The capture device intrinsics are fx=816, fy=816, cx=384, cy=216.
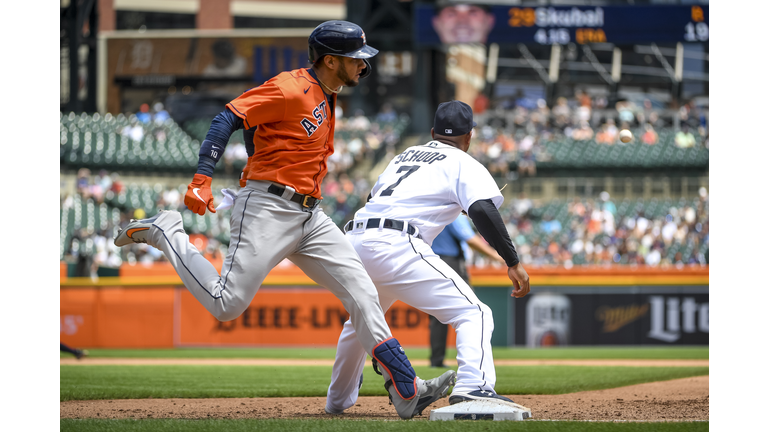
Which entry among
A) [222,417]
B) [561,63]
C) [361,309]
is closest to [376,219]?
[361,309]

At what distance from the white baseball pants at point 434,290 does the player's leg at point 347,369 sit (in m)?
0.24

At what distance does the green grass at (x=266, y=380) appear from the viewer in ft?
18.0

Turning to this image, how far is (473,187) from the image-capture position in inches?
148

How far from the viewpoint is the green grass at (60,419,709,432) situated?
3.36 m

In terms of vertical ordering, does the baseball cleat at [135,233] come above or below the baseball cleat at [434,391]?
above

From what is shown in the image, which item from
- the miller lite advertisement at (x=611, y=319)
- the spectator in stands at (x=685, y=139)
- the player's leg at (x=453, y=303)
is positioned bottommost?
the miller lite advertisement at (x=611, y=319)

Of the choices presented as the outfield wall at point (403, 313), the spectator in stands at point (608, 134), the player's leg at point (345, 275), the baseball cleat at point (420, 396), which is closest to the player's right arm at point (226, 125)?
the player's leg at point (345, 275)

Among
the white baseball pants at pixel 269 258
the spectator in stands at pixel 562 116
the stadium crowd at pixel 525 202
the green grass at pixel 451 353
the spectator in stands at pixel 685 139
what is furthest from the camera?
the spectator in stands at pixel 562 116

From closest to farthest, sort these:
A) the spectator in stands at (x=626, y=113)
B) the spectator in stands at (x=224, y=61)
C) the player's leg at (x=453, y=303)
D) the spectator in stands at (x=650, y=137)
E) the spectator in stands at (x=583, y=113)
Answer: the player's leg at (x=453, y=303) < the spectator in stands at (x=650, y=137) < the spectator in stands at (x=626, y=113) < the spectator in stands at (x=583, y=113) < the spectator in stands at (x=224, y=61)

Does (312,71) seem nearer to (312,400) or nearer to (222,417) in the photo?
(222,417)

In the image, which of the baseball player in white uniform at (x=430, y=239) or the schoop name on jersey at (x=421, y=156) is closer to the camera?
the baseball player in white uniform at (x=430, y=239)

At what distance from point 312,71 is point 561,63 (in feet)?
95.3

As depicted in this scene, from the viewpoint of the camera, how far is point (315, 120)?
3.73 meters

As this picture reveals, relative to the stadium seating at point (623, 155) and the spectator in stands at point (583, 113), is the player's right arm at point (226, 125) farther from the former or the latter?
the spectator in stands at point (583, 113)
